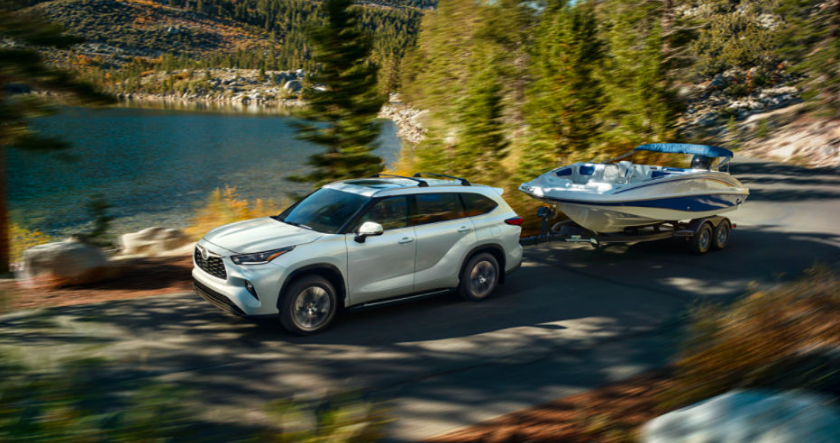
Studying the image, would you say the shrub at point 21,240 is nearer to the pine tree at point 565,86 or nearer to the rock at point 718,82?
the pine tree at point 565,86

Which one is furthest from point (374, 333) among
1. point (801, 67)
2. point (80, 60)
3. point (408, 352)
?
point (801, 67)

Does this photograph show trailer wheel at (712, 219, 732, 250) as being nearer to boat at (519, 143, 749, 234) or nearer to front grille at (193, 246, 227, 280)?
boat at (519, 143, 749, 234)

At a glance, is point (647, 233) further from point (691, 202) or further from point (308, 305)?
point (308, 305)

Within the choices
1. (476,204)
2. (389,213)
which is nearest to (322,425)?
(389,213)

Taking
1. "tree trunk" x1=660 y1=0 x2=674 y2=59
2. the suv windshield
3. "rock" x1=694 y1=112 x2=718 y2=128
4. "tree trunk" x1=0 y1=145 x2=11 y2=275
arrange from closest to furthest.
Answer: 1. the suv windshield
2. "tree trunk" x1=0 y1=145 x2=11 y2=275
3. "tree trunk" x1=660 y1=0 x2=674 y2=59
4. "rock" x1=694 y1=112 x2=718 y2=128

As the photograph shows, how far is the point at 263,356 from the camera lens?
639cm

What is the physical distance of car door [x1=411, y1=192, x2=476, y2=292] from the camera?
7.86 meters

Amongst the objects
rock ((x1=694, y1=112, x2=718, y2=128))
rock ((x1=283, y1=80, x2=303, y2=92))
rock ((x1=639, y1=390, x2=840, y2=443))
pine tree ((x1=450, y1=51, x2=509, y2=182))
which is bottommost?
rock ((x1=639, y1=390, x2=840, y2=443))

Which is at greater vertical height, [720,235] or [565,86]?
[565,86]

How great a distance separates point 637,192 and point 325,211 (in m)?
5.62

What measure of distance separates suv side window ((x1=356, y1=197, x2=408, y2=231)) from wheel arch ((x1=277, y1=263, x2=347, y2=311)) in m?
0.71

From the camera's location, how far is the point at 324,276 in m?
7.12

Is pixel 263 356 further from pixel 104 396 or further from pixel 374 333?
pixel 104 396

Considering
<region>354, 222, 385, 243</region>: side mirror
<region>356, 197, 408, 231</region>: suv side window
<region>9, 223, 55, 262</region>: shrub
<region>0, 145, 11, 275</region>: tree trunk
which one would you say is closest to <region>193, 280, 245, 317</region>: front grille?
<region>354, 222, 385, 243</region>: side mirror
